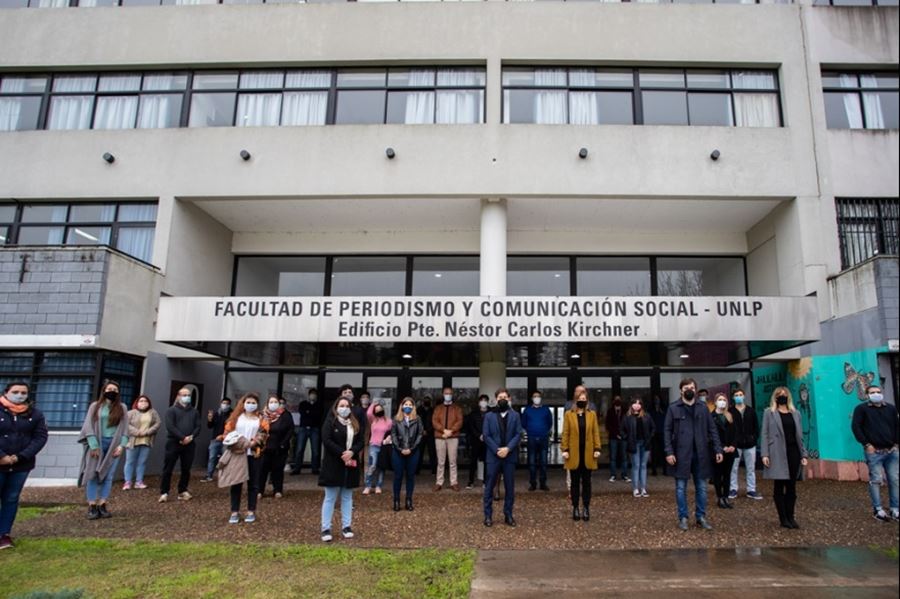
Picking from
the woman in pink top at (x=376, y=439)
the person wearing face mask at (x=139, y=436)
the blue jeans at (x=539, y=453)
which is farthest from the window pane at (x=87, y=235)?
the blue jeans at (x=539, y=453)

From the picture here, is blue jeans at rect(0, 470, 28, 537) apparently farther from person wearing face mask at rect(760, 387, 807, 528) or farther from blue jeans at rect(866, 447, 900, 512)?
blue jeans at rect(866, 447, 900, 512)

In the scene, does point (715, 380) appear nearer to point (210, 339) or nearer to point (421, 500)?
point (421, 500)

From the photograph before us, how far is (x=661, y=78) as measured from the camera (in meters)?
15.7

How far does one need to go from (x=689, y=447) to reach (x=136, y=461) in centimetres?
991

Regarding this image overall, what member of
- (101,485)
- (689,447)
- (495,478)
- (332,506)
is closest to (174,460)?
(101,485)

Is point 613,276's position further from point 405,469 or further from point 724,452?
point 405,469

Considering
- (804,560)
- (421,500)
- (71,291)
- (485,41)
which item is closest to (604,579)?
(804,560)

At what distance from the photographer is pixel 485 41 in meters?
15.5

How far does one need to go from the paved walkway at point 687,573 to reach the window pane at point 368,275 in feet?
34.2

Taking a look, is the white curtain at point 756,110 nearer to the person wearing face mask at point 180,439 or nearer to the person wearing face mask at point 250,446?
the person wearing face mask at point 250,446

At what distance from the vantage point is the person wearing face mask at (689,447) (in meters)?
7.93

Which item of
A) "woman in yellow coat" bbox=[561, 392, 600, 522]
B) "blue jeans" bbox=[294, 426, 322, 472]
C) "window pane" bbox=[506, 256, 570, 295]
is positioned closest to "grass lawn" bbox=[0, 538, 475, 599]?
"woman in yellow coat" bbox=[561, 392, 600, 522]

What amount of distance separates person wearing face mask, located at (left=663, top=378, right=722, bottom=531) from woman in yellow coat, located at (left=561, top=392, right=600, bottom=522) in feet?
3.30

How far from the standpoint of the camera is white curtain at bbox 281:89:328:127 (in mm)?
15828
